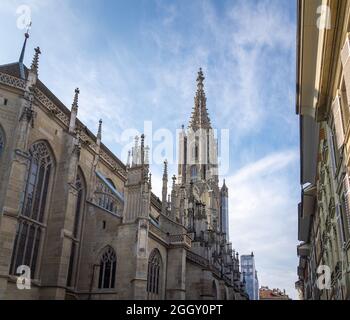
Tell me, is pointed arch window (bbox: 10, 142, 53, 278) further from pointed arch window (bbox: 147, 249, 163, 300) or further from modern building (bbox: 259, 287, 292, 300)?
modern building (bbox: 259, 287, 292, 300)

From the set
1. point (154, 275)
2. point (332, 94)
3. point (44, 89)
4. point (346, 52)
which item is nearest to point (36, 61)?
point (44, 89)

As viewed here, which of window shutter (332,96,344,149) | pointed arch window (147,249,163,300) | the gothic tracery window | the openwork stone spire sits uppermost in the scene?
the openwork stone spire

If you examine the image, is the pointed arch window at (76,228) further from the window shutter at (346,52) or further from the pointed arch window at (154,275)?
the window shutter at (346,52)

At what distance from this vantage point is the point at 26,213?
1898cm

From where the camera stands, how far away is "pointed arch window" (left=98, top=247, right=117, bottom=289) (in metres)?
20.5

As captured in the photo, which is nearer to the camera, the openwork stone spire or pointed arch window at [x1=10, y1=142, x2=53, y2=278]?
pointed arch window at [x1=10, y1=142, x2=53, y2=278]

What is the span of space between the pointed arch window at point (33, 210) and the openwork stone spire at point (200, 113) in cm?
3858

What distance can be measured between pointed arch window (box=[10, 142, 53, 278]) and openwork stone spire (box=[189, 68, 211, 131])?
38.6 meters

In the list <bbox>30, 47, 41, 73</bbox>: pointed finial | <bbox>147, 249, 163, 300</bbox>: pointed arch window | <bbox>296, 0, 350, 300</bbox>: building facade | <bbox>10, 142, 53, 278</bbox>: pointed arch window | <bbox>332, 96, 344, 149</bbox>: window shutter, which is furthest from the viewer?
<bbox>147, 249, 163, 300</bbox>: pointed arch window

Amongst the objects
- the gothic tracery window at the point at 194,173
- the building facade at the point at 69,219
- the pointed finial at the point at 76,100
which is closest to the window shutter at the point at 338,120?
the building facade at the point at 69,219

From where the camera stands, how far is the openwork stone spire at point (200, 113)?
58.1m

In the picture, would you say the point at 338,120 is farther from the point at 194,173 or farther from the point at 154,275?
the point at 194,173

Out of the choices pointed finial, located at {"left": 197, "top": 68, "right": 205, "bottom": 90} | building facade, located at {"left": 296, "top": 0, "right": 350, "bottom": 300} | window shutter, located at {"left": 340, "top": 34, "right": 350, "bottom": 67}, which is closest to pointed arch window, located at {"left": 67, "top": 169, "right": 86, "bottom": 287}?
building facade, located at {"left": 296, "top": 0, "right": 350, "bottom": 300}

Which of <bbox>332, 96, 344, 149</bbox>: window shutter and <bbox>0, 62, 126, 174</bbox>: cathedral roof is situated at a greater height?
<bbox>0, 62, 126, 174</bbox>: cathedral roof
